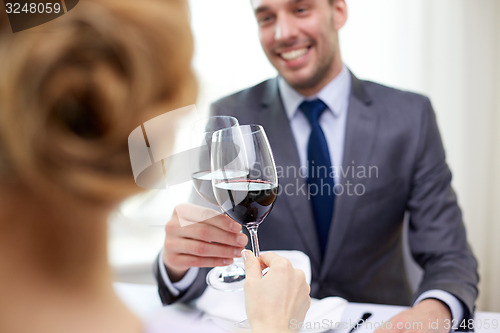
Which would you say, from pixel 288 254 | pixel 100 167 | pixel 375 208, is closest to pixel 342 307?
pixel 288 254

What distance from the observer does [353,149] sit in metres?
0.93

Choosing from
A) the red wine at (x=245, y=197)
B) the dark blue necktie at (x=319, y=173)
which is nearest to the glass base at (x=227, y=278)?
the red wine at (x=245, y=197)

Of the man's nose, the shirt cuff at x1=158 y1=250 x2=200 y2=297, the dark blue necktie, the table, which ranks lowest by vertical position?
the table

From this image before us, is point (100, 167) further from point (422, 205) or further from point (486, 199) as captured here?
point (486, 199)

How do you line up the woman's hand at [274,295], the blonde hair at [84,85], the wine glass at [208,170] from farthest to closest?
the wine glass at [208,170] < the woman's hand at [274,295] < the blonde hair at [84,85]

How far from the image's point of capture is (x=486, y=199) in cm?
100

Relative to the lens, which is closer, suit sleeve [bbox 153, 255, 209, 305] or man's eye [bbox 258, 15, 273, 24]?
suit sleeve [bbox 153, 255, 209, 305]

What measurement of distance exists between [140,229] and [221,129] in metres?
0.19

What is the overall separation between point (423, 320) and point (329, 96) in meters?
0.49

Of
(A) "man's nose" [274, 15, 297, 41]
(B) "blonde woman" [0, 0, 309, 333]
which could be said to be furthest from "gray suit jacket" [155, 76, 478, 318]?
(B) "blonde woman" [0, 0, 309, 333]

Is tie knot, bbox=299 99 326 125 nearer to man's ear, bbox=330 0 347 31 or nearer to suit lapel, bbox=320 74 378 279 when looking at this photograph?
suit lapel, bbox=320 74 378 279

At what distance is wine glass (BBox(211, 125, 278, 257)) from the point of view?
1.62 ft

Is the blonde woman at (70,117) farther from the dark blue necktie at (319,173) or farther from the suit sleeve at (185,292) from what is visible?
the dark blue necktie at (319,173)

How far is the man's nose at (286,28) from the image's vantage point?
971 mm
